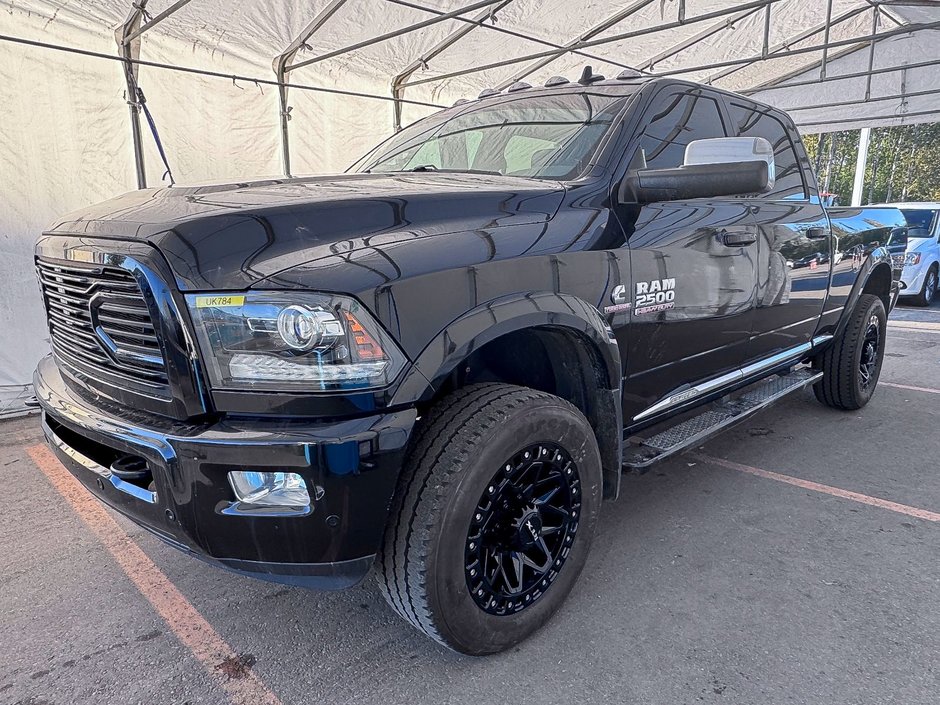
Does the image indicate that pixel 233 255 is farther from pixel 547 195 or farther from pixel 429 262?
pixel 547 195

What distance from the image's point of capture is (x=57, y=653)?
2.14 m

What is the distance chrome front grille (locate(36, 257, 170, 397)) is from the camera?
5.74 ft

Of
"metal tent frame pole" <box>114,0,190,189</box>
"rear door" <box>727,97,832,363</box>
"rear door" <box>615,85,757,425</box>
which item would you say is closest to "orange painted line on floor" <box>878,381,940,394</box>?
"rear door" <box>727,97,832,363</box>

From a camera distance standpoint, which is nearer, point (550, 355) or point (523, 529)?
point (523, 529)

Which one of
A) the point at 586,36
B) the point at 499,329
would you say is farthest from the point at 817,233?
the point at 586,36

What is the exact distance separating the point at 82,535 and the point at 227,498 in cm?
181

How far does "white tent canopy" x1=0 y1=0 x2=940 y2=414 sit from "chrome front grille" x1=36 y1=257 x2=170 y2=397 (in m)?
3.64

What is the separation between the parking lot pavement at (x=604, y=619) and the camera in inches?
77.5

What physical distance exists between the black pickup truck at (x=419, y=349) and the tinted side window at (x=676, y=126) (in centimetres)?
2

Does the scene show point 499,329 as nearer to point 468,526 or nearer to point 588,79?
point 468,526

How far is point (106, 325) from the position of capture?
6.22ft

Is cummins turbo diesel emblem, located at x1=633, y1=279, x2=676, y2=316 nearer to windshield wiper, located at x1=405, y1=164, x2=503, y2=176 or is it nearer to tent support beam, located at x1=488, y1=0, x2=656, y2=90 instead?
windshield wiper, located at x1=405, y1=164, x2=503, y2=176

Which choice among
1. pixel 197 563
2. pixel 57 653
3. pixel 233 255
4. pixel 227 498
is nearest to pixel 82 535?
pixel 197 563

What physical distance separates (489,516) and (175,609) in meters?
1.27
